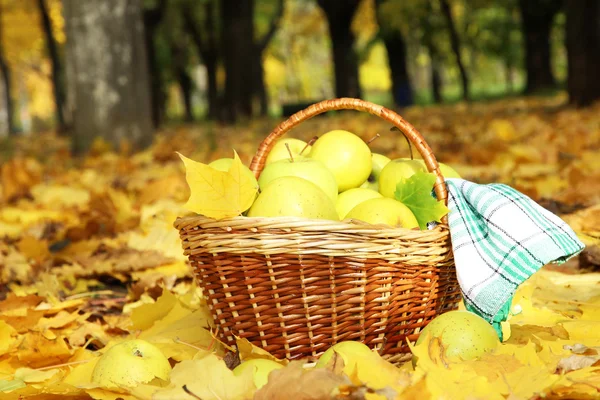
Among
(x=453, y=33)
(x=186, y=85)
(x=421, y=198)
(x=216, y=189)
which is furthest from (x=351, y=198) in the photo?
(x=186, y=85)

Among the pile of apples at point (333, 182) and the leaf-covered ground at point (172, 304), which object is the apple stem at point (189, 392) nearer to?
the leaf-covered ground at point (172, 304)

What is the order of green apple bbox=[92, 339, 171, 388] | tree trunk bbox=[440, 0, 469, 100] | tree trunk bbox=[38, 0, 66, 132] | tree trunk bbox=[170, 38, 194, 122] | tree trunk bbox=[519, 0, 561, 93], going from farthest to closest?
tree trunk bbox=[170, 38, 194, 122]
tree trunk bbox=[440, 0, 469, 100]
tree trunk bbox=[519, 0, 561, 93]
tree trunk bbox=[38, 0, 66, 132]
green apple bbox=[92, 339, 171, 388]

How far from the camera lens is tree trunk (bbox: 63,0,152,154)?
6234 mm

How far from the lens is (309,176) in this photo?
1.92 m

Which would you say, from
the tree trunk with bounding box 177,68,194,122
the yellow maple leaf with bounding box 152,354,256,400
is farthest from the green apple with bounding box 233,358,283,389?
the tree trunk with bounding box 177,68,194,122

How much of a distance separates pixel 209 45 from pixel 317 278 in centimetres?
2070

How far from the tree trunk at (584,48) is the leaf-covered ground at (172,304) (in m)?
3.91

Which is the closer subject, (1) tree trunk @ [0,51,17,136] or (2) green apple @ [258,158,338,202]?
(2) green apple @ [258,158,338,202]

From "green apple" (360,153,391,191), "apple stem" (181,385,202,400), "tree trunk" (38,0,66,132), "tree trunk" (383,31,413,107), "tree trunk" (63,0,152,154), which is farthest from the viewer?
"tree trunk" (383,31,413,107)

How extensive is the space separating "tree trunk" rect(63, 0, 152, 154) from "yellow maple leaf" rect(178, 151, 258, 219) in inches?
196

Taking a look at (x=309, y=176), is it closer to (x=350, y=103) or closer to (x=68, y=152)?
(x=350, y=103)

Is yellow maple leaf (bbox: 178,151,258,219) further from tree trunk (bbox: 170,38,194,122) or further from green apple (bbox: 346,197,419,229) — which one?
tree trunk (bbox: 170,38,194,122)

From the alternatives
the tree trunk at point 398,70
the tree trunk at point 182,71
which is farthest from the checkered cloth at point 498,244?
the tree trunk at point 182,71

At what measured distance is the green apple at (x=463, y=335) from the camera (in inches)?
60.1
